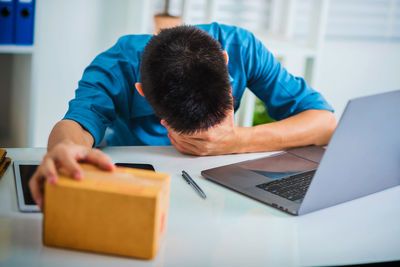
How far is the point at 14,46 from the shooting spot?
6.86ft

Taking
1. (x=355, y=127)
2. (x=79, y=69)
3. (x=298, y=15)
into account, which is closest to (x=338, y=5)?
(x=298, y=15)

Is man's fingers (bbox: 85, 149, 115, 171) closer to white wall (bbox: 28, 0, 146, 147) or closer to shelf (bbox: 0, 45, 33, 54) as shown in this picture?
shelf (bbox: 0, 45, 33, 54)

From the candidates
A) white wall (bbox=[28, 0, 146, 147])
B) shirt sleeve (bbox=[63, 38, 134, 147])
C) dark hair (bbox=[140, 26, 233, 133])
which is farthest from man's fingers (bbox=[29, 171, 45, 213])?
white wall (bbox=[28, 0, 146, 147])

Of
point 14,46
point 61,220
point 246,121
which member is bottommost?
point 246,121

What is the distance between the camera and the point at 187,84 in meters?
0.94

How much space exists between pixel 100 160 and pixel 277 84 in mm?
850

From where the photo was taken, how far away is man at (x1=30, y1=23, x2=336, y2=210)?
947 millimetres

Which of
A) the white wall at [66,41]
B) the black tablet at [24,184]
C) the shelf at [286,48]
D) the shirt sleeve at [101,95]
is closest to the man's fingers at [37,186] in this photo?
the black tablet at [24,184]

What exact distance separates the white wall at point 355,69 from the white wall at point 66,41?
148 cm

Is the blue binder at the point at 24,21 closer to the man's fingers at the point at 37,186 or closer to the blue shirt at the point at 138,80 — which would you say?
the blue shirt at the point at 138,80

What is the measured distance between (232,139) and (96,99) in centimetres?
38

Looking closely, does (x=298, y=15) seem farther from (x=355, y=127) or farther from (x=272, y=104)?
(x=355, y=127)

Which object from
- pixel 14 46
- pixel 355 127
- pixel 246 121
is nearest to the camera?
pixel 355 127

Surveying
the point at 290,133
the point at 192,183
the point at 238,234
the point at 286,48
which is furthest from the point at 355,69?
the point at 238,234
